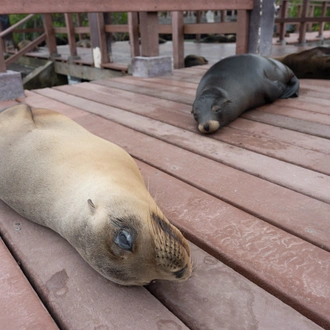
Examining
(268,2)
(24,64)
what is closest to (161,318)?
(268,2)

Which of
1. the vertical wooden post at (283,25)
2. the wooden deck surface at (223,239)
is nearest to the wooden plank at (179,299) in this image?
the wooden deck surface at (223,239)

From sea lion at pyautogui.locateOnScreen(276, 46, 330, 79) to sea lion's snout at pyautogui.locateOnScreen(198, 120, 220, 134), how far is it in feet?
6.81

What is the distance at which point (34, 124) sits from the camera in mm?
1733

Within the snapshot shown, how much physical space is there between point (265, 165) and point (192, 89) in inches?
80.6

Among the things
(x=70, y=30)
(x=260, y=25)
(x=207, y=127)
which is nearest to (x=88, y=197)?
(x=207, y=127)

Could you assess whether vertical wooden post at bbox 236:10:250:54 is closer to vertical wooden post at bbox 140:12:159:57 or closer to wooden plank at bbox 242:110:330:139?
vertical wooden post at bbox 140:12:159:57

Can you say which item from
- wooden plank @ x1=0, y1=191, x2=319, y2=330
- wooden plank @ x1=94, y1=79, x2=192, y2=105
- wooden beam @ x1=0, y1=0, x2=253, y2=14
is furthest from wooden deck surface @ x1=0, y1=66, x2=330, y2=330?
wooden beam @ x1=0, y1=0, x2=253, y2=14

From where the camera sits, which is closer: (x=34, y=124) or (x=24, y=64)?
(x=34, y=124)

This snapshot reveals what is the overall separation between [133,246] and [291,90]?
113 inches

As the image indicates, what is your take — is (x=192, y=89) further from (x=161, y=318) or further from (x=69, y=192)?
(x=161, y=318)

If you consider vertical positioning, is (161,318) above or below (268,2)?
below

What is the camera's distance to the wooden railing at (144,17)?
10.8ft

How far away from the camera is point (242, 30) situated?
4.85 meters

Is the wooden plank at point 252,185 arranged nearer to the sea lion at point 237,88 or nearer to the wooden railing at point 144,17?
the sea lion at point 237,88
